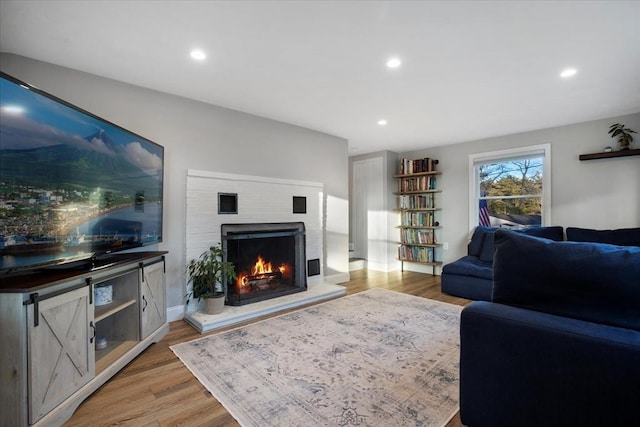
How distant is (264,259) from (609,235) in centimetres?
430

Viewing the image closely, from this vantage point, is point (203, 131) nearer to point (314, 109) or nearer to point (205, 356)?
point (314, 109)

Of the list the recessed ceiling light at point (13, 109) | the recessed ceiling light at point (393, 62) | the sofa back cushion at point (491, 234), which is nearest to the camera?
the recessed ceiling light at point (13, 109)

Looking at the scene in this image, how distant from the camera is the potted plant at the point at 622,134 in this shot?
12.0ft

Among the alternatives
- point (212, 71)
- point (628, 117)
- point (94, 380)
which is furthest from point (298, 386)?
point (628, 117)

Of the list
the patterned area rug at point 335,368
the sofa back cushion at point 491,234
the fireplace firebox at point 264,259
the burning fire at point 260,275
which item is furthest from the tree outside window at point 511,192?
the burning fire at point 260,275

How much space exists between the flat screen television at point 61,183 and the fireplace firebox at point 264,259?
1.15 metres

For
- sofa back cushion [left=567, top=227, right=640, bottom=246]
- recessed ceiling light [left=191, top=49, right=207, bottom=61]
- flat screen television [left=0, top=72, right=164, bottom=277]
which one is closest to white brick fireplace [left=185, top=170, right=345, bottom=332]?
flat screen television [left=0, top=72, right=164, bottom=277]

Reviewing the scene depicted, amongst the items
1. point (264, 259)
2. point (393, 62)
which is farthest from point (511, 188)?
point (264, 259)

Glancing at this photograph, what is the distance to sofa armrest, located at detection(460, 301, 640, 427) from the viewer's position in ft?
3.39

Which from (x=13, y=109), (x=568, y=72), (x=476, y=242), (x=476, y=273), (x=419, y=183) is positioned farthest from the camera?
(x=419, y=183)

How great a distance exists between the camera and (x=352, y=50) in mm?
2262

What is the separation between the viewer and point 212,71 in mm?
2576

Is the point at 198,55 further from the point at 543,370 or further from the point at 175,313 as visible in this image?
the point at 543,370

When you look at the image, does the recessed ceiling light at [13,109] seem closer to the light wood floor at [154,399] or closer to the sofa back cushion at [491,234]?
the light wood floor at [154,399]
